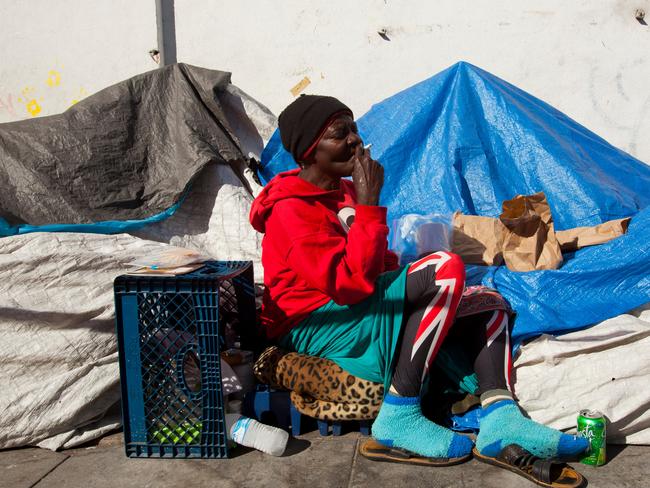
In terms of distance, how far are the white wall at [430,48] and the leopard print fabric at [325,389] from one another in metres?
2.27

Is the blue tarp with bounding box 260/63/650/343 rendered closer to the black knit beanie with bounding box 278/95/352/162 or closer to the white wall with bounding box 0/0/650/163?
the white wall with bounding box 0/0/650/163

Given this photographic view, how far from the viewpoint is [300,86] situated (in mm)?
4289

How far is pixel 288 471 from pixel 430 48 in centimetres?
288

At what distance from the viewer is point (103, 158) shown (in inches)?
130

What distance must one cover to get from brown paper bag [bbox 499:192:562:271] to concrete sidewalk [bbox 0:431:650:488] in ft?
2.81

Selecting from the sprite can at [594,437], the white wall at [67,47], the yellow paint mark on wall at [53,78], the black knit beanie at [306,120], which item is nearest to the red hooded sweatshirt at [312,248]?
the black knit beanie at [306,120]

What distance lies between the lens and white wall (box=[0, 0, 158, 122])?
173 inches

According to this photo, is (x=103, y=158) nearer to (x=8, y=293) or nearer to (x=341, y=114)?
(x=8, y=293)

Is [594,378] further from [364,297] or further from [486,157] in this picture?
[486,157]

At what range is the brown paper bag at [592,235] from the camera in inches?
116

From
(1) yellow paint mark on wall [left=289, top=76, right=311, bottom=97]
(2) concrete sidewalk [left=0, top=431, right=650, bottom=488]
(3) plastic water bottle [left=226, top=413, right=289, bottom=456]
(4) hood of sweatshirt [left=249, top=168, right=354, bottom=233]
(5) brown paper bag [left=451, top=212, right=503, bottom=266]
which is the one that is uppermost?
(1) yellow paint mark on wall [left=289, top=76, right=311, bottom=97]

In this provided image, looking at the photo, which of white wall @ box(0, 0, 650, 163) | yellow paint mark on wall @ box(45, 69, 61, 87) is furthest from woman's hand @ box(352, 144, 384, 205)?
yellow paint mark on wall @ box(45, 69, 61, 87)

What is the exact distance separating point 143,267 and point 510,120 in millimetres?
2118

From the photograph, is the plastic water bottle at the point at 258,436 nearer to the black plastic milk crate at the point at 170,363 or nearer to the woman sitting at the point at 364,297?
the black plastic milk crate at the point at 170,363
